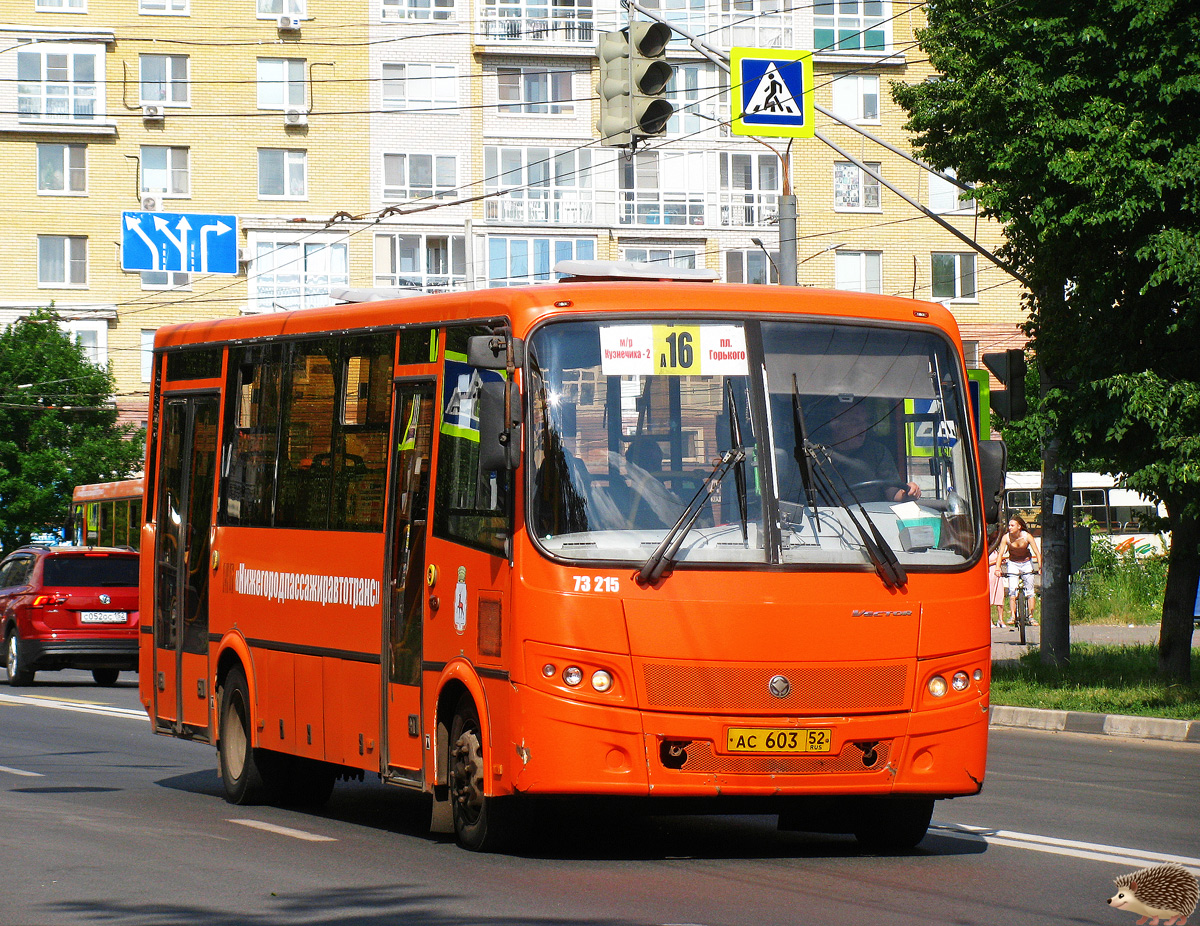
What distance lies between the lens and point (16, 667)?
1038 inches

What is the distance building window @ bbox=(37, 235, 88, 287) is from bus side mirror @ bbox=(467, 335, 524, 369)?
59.1m

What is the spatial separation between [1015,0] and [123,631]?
13.7 m

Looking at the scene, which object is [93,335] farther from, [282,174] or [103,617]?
[103,617]

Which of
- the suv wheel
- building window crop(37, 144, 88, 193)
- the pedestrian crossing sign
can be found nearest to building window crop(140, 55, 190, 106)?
building window crop(37, 144, 88, 193)

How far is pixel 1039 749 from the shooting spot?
16328 millimetres

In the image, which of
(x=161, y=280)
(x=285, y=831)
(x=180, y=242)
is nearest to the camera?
(x=285, y=831)

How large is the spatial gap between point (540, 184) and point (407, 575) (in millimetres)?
56148

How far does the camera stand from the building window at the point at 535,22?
66.9 meters

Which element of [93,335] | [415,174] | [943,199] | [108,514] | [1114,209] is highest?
[415,174]

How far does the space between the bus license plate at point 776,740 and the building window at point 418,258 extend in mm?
56533

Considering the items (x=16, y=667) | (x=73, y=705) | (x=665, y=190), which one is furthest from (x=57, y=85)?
(x=73, y=705)

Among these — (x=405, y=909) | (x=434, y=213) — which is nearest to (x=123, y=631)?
(x=405, y=909)

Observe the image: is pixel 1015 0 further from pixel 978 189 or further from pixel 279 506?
pixel 279 506

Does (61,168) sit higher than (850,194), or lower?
higher
